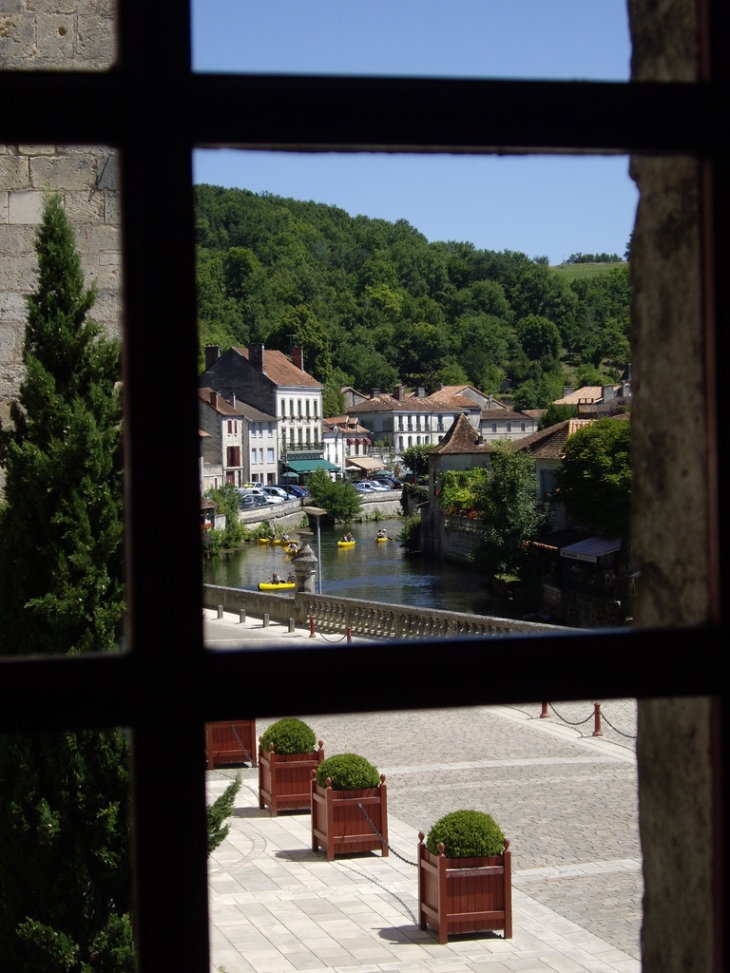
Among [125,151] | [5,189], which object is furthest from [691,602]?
[5,189]

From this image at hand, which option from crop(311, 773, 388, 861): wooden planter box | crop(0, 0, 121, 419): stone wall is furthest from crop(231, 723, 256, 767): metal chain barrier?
crop(0, 0, 121, 419): stone wall

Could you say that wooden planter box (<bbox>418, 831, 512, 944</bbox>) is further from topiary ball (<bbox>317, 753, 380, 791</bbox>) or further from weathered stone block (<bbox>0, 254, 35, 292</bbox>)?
weathered stone block (<bbox>0, 254, 35, 292</bbox>)

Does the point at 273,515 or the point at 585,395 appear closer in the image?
the point at 585,395

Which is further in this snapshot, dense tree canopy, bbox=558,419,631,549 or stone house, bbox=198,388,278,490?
stone house, bbox=198,388,278,490

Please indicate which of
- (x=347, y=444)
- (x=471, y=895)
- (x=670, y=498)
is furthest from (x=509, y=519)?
(x=670, y=498)

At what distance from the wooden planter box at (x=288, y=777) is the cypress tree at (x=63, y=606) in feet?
15.8

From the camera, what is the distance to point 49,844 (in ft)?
19.8

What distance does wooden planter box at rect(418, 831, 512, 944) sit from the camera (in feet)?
25.2

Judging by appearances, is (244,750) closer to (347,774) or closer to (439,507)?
(347,774)

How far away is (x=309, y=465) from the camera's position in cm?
5738

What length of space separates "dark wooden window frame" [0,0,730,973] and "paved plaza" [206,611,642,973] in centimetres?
449

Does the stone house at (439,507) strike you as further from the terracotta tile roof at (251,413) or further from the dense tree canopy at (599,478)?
the dense tree canopy at (599,478)

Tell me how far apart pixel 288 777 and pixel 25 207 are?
6.48m

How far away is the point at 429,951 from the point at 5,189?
5254 millimetres
